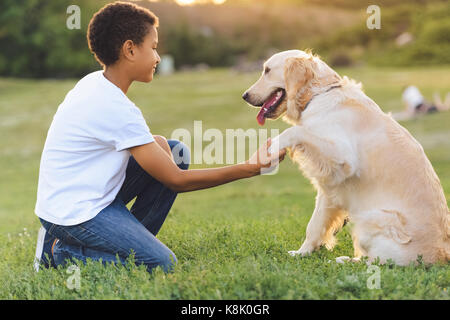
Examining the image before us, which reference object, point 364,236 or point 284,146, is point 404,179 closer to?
point 364,236

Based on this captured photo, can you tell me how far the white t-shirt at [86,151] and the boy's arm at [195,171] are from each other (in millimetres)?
169

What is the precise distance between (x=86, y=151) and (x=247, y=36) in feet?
112

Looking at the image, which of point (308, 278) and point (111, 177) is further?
point (111, 177)

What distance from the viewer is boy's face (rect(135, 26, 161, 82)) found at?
3.77m

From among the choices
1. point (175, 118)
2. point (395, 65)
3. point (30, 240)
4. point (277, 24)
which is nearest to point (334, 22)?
point (277, 24)

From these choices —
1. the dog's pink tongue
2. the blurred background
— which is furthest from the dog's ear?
Result: the blurred background

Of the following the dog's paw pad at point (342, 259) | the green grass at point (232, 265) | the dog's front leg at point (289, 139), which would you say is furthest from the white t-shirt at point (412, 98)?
the dog's front leg at point (289, 139)

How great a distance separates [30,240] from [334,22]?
1356 inches

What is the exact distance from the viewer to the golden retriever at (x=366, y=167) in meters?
3.81

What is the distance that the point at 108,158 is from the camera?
12.2 feet

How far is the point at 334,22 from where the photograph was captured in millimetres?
36906

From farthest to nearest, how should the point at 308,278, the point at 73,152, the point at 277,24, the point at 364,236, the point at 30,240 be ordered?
→ the point at 277,24 < the point at 30,240 < the point at 364,236 < the point at 73,152 < the point at 308,278

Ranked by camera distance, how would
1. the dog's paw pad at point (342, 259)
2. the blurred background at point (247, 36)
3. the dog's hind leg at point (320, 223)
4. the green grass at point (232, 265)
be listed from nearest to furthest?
1. the green grass at point (232, 265)
2. the dog's paw pad at point (342, 259)
3. the dog's hind leg at point (320, 223)
4. the blurred background at point (247, 36)

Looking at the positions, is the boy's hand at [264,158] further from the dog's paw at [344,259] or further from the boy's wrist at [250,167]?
the dog's paw at [344,259]
